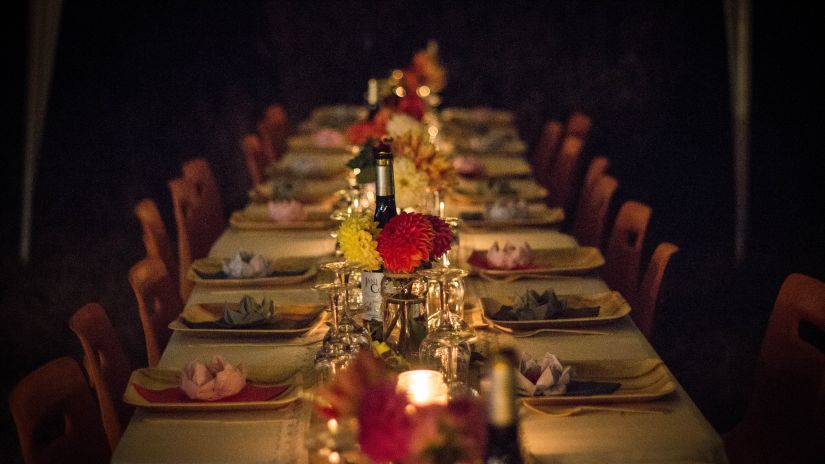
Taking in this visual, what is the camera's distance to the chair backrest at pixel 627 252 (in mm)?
4086

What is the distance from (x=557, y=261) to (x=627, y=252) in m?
0.63

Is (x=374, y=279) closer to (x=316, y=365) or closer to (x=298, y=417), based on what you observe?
(x=316, y=365)

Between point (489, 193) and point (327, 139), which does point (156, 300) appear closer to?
point (489, 193)

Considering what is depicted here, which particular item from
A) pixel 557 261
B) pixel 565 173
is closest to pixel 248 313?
pixel 557 261

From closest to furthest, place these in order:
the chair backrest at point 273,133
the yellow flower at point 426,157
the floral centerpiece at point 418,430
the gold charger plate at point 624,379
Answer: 1. the floral centerpiece at point 418,430
2. the gold charger plate at point 624,379
3. the yellow flower at point 426,157
4. the chair backrest at point 273,133

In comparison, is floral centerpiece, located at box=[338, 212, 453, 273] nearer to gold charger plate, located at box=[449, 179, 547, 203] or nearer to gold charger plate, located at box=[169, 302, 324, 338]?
gold charger plate, located at box=[169, 302, 324, 338]

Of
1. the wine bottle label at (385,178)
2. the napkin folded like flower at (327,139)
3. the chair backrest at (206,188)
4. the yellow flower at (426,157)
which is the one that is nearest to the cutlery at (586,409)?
the wine bottle label at (385,178)

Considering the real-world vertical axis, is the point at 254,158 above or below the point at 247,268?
above

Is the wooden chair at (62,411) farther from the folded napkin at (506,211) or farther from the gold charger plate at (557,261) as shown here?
the folded napkin at (506,211)

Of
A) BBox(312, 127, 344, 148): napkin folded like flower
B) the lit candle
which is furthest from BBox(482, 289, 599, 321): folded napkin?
BBox(312, 127, 344, 148): napkin folded like flower

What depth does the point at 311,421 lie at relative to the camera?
2348 mm

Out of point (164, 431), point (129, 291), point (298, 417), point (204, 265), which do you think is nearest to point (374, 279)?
point (298, 417)

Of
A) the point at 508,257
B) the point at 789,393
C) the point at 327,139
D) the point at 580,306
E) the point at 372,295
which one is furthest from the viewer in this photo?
the point at 327,139

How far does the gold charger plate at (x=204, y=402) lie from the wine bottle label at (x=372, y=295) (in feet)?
0.95
